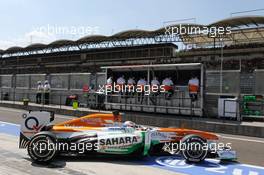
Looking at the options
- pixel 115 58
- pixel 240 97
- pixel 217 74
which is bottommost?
pixel 240 97

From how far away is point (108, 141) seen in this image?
343 inches

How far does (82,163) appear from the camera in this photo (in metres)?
8.52

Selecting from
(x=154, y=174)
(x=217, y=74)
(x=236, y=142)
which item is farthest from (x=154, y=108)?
(x=154, y=174)

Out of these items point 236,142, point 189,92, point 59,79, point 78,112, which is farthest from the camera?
point 59,79

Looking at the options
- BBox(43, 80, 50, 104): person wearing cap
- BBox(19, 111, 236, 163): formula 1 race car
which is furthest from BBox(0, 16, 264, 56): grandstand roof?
BBox(19, 111, 236, 163): formula 1 race car

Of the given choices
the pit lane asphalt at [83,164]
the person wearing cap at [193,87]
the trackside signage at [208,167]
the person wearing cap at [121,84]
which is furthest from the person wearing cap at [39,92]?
the trackside signage at [208,167]

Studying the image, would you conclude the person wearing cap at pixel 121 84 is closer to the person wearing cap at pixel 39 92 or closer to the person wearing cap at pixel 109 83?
the person wearing cap at pixel 109 83

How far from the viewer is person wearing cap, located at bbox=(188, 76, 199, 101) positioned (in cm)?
1822

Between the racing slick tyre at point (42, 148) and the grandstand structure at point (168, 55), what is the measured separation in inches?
443

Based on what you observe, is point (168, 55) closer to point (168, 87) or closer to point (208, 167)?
point (168, 87)

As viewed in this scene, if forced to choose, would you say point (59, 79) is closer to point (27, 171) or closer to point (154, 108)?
point (154, 108)

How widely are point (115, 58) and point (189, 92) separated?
2934 cm

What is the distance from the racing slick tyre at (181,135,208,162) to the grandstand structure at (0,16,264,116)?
9299mm

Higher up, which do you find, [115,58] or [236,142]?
[115,58]
